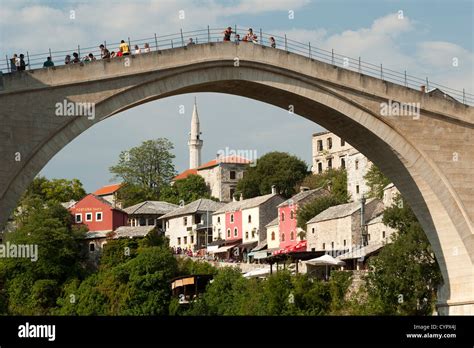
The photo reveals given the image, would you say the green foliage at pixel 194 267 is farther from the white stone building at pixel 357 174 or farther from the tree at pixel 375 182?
the white stone building at pixel 357 174

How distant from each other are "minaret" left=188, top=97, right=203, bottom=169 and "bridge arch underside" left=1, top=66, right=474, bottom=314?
102719mm

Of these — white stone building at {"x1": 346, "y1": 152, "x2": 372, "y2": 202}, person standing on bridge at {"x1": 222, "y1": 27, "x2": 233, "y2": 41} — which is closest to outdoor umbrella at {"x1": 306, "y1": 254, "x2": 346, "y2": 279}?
white stone building at {"x1": 346, "y1": 152, "x2": 372, "y2": 202}

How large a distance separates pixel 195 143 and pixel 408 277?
303 feet

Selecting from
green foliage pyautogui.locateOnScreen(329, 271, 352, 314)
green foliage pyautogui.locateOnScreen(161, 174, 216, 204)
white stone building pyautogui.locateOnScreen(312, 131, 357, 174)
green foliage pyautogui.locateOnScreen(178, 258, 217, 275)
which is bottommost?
green foliage pyautogui.locateOnScreen(329, 271, 352, 314)

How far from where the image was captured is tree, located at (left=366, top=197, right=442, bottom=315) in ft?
170

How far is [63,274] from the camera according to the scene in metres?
78.1

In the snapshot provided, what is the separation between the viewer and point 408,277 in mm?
52125

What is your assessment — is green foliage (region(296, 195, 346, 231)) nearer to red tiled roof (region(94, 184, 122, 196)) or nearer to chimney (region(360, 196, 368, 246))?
chimney (region(360, 196, 368, 246))

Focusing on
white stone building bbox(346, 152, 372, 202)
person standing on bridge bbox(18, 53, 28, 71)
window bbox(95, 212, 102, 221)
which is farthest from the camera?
window bbox(95, 212, 102, 221)

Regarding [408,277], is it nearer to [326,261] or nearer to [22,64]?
[326,261]

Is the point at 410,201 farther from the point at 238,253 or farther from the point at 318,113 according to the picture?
the point at 238,253

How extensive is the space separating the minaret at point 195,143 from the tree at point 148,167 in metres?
17.6

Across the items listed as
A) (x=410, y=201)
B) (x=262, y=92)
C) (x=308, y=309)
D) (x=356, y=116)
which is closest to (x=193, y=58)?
(x=262, y=92)

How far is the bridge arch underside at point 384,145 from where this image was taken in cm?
3544
